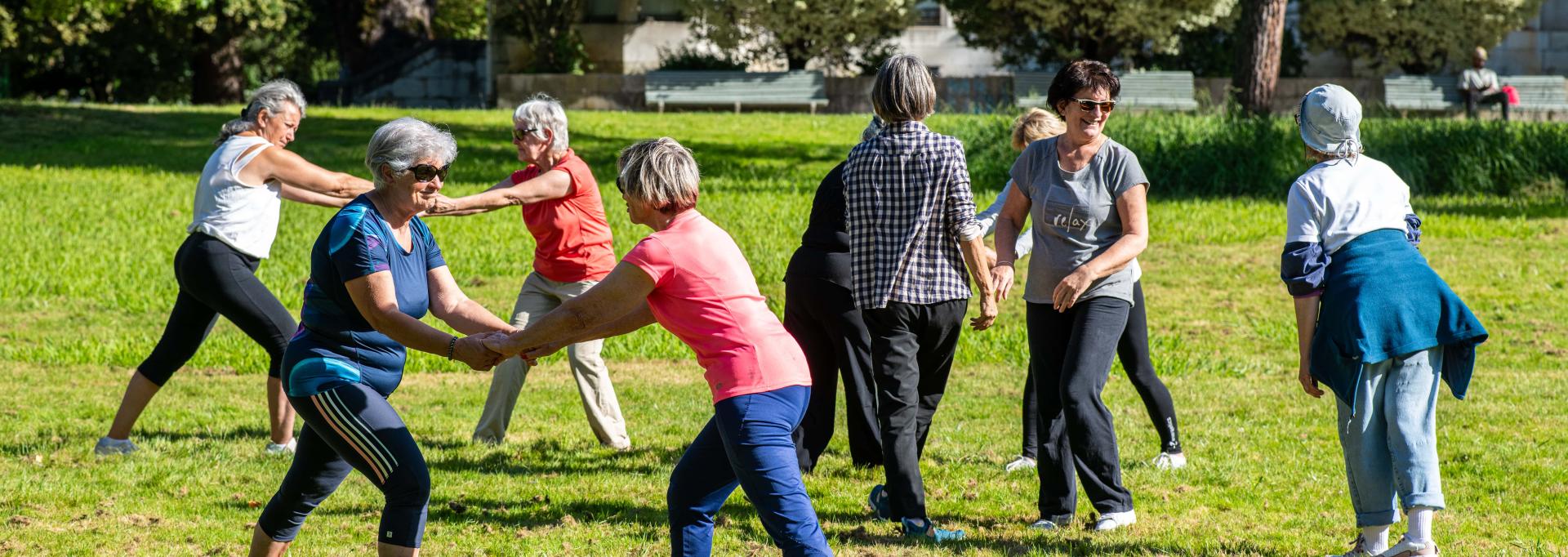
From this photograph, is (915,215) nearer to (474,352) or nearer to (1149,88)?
A: (474,352)

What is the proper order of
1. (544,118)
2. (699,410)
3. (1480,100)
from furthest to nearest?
(1480,100) < (699,410) < (544,118)

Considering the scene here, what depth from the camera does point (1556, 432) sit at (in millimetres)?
7598

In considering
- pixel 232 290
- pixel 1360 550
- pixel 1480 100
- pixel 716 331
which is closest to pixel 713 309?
pixel 716 331

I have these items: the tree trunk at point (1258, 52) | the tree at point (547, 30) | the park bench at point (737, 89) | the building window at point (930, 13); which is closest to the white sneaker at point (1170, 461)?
the tree trunk at point (1258, 52)

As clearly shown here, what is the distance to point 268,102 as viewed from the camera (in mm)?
6562

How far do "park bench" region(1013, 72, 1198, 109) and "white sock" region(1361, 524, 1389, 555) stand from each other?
20.2 m

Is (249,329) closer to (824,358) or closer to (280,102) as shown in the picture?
(280,102)

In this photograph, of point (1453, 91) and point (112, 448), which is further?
point (1453, 91)

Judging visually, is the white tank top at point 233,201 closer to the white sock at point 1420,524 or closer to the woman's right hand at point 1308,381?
the woman's right hand at point 1308,381

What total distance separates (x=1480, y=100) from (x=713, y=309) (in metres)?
25.3

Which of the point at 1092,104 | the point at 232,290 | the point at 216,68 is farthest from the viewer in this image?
the point at 216,68

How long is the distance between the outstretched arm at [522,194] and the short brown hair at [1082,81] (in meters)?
2.41

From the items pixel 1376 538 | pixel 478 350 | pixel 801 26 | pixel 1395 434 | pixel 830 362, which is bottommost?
pixel 1376 538

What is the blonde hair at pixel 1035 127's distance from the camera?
6.60m
